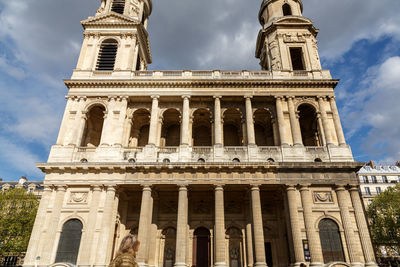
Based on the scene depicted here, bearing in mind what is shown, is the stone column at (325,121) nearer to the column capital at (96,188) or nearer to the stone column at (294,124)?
the stone column at (294,124)

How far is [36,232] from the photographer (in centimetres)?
1869

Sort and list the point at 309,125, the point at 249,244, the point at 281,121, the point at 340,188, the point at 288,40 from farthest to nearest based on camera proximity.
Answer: the point at 288,40
the point at 309,125
the point at 281,121
the point at 249,244
the point at 340,188

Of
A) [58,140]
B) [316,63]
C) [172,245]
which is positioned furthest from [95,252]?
[316,63]

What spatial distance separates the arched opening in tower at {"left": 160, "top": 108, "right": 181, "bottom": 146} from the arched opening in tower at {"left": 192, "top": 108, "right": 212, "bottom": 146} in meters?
1.51

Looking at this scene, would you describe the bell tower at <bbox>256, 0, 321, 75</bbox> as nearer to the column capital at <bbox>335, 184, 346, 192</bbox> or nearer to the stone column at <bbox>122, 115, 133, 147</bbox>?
the column capital at <bbox>335, 184, 346, 192</bbox>

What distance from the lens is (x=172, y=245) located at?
2161 centimetres

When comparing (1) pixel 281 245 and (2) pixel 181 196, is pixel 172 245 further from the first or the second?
(1) pixel 281 245

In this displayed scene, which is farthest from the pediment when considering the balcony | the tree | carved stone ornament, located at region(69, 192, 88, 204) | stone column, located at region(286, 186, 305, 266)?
the tree

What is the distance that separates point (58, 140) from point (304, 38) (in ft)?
79.2

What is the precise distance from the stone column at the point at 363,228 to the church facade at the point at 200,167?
7 cm

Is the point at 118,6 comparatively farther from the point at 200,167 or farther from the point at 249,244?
the point at 249,244

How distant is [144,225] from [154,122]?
26.6ft

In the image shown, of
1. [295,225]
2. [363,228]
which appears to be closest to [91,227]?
[295,225]

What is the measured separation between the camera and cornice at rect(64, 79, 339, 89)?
23.6 m
